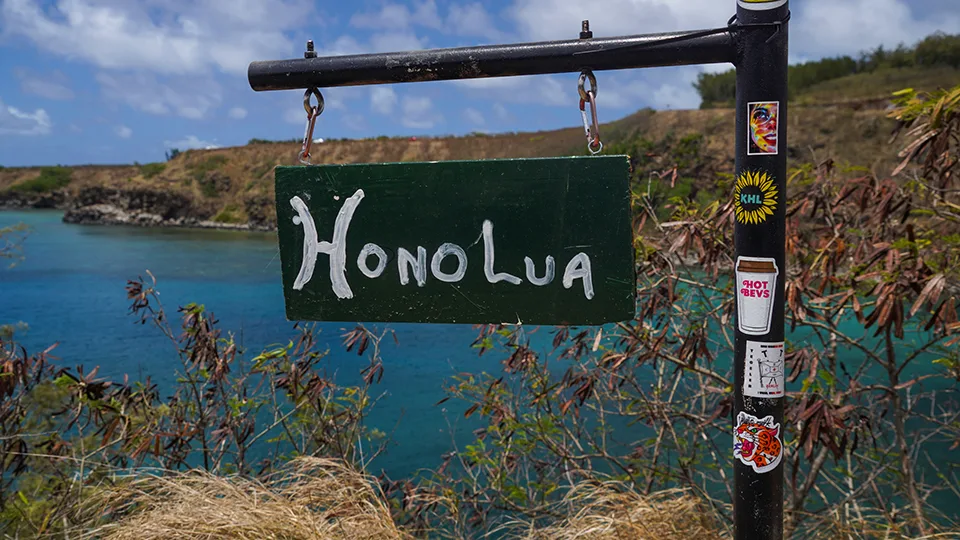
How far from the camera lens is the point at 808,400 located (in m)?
2.08

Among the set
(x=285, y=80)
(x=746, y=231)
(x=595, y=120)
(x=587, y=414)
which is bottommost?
(x=587, y=414)

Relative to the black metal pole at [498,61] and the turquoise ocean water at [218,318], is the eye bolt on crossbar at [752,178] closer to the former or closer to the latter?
the black metal pole at [498,61]

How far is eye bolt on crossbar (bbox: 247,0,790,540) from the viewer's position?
4.24 ft

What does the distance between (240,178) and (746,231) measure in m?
41.7

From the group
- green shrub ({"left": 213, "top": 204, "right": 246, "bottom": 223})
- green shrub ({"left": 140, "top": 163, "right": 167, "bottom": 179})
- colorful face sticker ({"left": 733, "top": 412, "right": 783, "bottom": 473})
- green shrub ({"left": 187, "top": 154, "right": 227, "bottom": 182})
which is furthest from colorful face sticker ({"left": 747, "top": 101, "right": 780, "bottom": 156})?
green shrub ({"left": 140, "top": 163, "right": 167, "bottom": 179})

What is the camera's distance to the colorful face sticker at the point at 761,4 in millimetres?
1264

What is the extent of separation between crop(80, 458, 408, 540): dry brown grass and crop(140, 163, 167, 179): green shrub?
4560 centimetres

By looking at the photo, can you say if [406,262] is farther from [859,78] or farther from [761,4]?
[859,78]

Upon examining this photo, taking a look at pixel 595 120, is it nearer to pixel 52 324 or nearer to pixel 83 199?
pixel 52 324

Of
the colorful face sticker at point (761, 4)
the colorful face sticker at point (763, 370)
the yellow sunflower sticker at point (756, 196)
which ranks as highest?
the colorful face sticker at point (761, 4)

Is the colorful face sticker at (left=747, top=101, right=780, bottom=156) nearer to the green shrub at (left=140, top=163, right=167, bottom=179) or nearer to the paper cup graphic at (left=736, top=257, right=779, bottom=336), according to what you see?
the paper cup graphic at (left=736, top=257, right=779, bottom=336)

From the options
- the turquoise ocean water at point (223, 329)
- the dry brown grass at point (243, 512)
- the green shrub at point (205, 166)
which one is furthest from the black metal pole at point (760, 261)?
the green shrub at point (205, 166)

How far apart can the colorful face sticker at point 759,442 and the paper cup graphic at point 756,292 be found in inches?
6.9

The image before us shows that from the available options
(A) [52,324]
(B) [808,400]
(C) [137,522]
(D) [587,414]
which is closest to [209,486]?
(C) [137,522]
